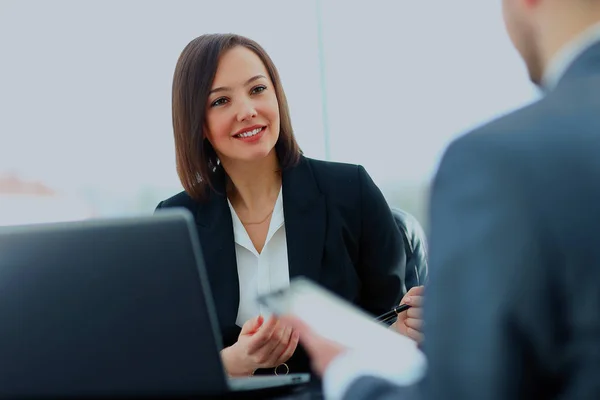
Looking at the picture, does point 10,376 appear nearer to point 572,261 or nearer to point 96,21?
point 572,261

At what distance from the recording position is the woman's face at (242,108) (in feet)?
6.55

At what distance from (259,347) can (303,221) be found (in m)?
0.61

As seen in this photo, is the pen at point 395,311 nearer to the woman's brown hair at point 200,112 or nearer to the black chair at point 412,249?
the black chair at point 412,249

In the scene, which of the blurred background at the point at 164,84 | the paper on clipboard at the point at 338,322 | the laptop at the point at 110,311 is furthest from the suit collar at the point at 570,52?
the blurred background at the point at 164,84

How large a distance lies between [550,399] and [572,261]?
0.14 m

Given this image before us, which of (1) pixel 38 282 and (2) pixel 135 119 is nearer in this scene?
(1) pixel 38 282

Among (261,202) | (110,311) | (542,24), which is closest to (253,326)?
(110,311)

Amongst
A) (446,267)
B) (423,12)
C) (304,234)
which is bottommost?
(304,234)

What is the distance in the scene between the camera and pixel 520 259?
1.99ft

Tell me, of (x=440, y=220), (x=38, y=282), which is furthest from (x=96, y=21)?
(x=440, y=220)

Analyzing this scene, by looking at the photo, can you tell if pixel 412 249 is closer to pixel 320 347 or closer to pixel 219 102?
pixel 219 102

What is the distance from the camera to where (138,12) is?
12.9 feet

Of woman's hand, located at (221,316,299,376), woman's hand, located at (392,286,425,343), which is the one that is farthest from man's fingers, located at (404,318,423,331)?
woman's hand, located at (221,316,299,376)

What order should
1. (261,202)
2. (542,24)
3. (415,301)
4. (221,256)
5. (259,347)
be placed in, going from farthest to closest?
(261,202) < (221,256) < (415,301) < (259,347) < (542,24)
